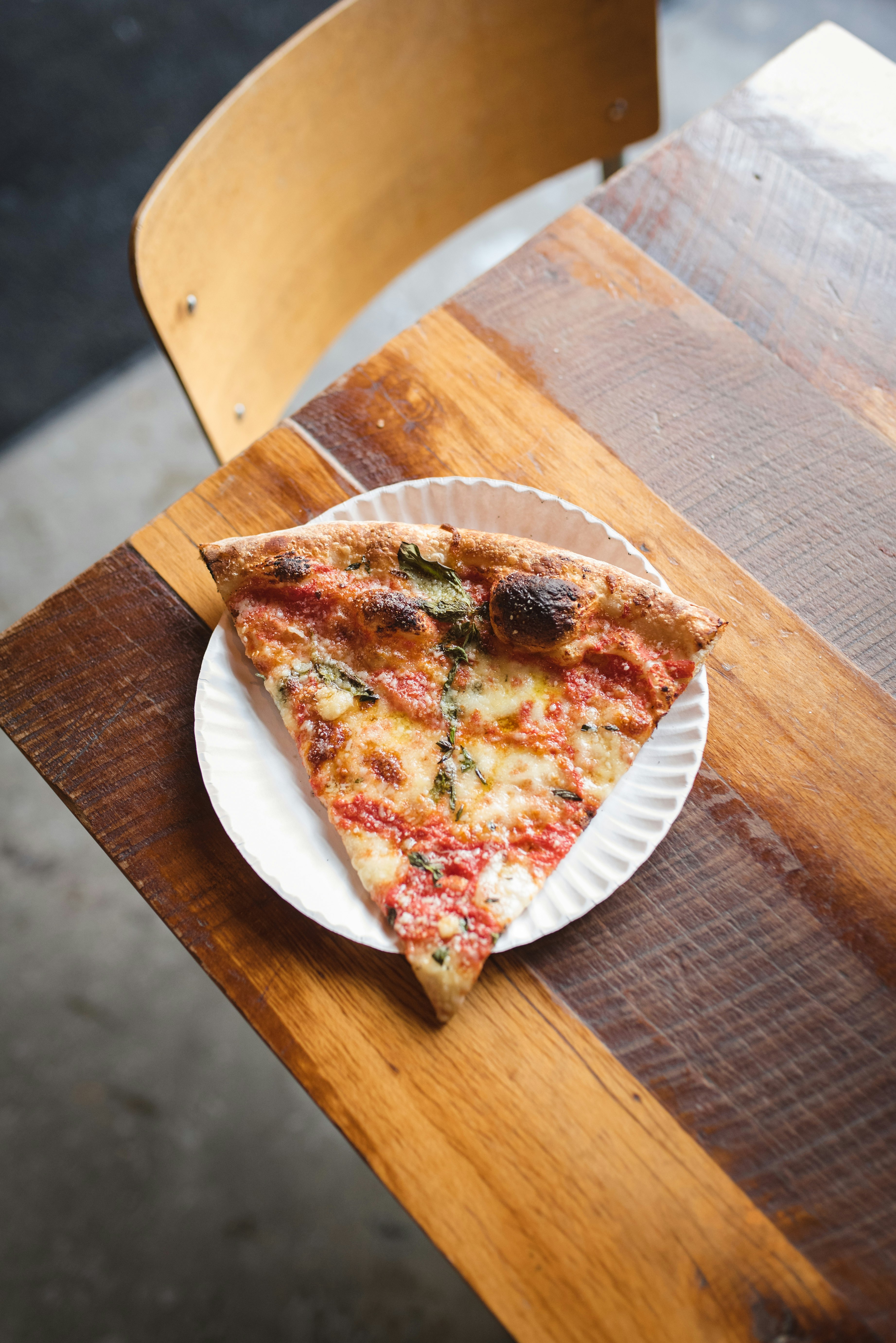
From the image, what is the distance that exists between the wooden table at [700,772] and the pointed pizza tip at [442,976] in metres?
0.08

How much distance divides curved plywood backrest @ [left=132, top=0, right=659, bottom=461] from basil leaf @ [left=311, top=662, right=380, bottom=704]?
0.61m

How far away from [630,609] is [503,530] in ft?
0.86

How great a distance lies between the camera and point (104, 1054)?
2.63 m

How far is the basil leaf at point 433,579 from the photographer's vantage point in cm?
146

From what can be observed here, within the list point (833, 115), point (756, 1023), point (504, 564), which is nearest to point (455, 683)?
point (504, 564)

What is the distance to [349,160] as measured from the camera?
6.21 feet

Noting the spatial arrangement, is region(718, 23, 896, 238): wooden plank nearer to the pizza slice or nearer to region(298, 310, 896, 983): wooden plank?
region(298, 310, 896, 983): wooden plank

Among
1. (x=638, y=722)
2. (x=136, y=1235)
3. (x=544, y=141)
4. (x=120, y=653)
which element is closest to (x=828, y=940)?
(x=638, y=722)

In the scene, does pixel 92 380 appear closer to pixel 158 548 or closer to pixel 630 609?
pixel 158 548

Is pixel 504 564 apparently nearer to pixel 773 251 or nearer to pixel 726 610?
pixel 726 610

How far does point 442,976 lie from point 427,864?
0.15m

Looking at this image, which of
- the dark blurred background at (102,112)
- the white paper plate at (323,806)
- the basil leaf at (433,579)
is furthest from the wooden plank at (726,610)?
the dark blurred background at (102,112)

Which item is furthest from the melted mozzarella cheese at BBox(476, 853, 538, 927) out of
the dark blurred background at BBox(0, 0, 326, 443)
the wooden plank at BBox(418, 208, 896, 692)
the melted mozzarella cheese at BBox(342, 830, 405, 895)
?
the dark blurred background at BBox(0, 0, 326, 443)

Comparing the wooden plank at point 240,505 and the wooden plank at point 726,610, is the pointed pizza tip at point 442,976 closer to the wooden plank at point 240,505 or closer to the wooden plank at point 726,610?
the wooden plank at point 726,610
